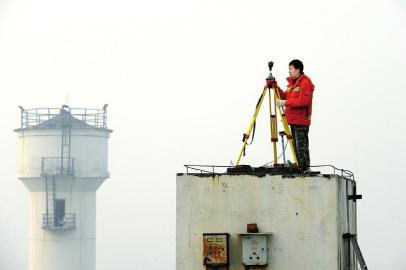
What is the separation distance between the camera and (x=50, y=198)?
8300 centimetres

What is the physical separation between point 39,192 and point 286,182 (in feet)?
232

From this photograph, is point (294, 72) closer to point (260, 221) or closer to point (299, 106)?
point (299, 106)

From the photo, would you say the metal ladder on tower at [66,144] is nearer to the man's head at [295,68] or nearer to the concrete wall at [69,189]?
the concrete wall at [69,189]

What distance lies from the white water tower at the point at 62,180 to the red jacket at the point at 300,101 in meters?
67.1

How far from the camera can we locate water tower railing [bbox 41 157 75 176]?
272 ft

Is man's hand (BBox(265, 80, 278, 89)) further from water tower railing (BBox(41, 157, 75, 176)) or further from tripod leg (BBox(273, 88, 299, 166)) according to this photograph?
water tower railing (BBox(41, 157, 75, 176))

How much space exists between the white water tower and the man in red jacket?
66964mm

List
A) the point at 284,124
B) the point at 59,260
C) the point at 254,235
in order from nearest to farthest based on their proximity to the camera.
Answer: the point at 254,235
the point at 284,124
the point at 59,260

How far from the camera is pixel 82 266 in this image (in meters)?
80.9

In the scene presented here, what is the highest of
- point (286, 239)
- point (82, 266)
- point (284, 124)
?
point (284, 124)

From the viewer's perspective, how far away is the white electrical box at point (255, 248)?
45.5 ft

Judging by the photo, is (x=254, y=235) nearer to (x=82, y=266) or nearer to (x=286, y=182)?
(x=286, y=182)

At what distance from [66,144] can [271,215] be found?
7130 cm

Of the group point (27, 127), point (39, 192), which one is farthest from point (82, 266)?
point (27, 127)
